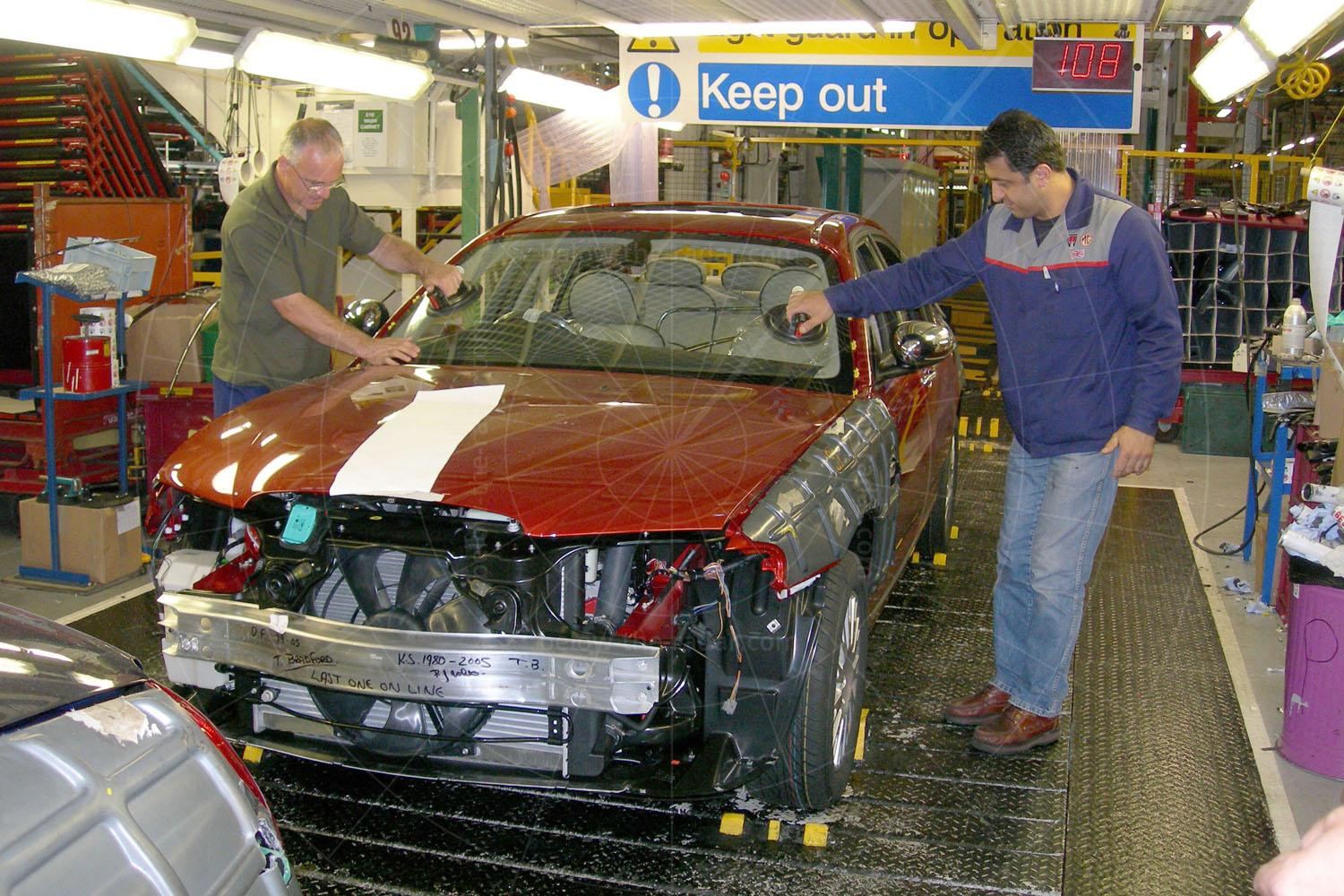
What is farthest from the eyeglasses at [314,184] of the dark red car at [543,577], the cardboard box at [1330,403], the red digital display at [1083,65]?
the red digital display at [1083,65]

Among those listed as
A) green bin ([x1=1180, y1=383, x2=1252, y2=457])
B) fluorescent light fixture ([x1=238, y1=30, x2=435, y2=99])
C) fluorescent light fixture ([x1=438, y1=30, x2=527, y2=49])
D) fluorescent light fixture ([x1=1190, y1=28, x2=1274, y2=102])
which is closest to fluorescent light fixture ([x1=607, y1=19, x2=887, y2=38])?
fluorescent light fixture ([x1=438, y1=30, x2=527, y2=49])

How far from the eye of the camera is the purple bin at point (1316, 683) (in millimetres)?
3805

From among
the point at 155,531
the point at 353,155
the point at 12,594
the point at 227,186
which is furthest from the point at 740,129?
the point at 155,531

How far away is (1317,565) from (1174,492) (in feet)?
13.6

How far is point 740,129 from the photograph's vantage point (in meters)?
13.4

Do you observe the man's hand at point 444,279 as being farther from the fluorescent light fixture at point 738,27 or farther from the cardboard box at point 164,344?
the fluorescent light fixture at point 738,27

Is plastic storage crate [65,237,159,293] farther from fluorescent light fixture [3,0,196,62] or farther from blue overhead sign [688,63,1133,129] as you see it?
blue overhead sign [688,63,1133,129]

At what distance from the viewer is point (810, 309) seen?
156 inches

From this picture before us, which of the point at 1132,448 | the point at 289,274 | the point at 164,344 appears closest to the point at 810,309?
the point at 1132,448

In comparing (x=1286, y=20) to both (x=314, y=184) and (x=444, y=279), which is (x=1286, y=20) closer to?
(x=444, y=279)

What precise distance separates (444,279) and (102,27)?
165 centimetres

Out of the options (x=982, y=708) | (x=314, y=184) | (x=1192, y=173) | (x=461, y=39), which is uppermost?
(x=461, y=39)

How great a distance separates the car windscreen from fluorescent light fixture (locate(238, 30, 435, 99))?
6.63 feet

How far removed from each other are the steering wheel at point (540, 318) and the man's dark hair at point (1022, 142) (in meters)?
1.46
